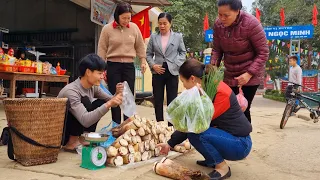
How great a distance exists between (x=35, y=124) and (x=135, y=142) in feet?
2.79

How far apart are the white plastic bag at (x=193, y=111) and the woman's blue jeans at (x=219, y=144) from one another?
8.5 inches

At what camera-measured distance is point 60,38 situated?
381 inches

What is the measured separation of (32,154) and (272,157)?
2.39 metres

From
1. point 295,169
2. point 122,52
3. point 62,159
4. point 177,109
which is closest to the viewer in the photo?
point 177,109

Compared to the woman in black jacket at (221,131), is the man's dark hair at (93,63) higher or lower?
higher

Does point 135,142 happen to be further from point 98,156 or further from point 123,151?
point 98,156

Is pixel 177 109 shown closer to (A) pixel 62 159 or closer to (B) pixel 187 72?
(B) pixel 187 72

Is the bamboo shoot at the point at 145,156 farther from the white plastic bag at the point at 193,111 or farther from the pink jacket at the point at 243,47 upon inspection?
the pink jacket at the point at 243,47

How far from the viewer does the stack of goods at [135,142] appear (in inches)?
112

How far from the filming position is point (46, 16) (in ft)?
32.2

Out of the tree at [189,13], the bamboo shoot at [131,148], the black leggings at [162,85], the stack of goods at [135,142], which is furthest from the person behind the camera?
the tree at [189,13]

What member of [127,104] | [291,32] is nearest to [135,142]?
[127,104]

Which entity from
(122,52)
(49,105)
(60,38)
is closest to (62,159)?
(49,105)

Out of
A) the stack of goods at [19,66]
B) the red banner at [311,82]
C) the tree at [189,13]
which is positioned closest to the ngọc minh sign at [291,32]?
the red banner at [311,82]
